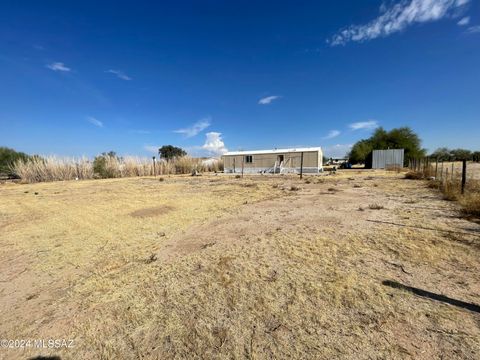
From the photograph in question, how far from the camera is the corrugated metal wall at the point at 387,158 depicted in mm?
27062

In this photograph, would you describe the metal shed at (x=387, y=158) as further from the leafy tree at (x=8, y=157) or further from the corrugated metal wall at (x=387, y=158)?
the leafy tree at (x=8, y=157)

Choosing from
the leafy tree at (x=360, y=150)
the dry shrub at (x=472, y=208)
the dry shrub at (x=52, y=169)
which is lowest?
the dry shrub at (x=472, y=208)

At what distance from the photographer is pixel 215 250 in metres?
3.49

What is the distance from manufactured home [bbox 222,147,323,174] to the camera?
2275 cm

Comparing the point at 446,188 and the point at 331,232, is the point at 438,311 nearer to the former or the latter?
the point at 331,232

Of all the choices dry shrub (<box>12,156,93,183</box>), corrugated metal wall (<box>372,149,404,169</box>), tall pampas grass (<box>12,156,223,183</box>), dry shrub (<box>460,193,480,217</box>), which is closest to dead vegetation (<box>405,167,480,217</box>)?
dry shrub (<box>460,193,480,217</box>)

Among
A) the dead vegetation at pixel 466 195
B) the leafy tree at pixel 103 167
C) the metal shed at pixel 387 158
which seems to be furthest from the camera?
the metal shed at pixel 387 158

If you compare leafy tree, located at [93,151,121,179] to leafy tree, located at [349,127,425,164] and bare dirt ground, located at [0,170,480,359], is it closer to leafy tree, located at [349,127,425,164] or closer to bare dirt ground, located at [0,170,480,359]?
bare dirt ground, located at [0,170,480,359]

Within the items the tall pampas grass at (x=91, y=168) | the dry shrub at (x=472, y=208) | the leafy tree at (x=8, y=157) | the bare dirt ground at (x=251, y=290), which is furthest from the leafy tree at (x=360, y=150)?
the leafy tree at (x=8, y=157)

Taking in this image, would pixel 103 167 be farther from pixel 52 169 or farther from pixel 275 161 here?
pixel 275 161

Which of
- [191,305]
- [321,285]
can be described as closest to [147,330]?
[191,305]

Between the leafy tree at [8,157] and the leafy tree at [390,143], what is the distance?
4450cm

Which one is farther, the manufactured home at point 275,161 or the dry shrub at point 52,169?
the manufactured home at point 275,161

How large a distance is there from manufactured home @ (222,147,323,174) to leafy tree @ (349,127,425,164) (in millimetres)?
14921
